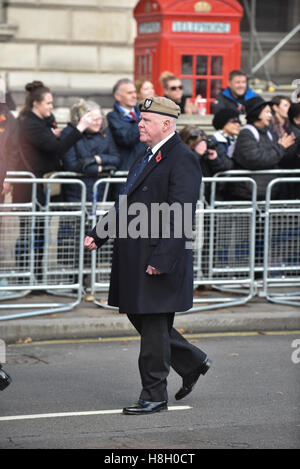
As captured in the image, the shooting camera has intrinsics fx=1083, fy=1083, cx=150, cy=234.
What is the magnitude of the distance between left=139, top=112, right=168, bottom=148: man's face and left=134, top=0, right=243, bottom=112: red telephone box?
8.03 meters

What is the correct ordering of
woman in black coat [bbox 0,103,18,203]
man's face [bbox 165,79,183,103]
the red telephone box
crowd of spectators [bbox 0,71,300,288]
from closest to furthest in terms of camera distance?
woman in black coat [bbox 0,103,18,203] < crowd of spectators [bbox 0,71,300,288] < man's face [bbox 165,79,183,103] < the red telephone box

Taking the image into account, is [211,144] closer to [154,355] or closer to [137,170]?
[137,170]

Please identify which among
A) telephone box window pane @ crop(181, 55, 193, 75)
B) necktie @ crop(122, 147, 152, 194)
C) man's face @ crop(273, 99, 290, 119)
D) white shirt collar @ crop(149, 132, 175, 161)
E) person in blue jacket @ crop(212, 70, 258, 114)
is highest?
telephone box window pane @ crop(181, 55, 193, 75)

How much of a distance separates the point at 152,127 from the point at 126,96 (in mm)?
4277

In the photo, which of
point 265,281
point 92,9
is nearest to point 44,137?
point 265,281

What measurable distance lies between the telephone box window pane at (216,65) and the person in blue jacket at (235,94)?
2.22 metres

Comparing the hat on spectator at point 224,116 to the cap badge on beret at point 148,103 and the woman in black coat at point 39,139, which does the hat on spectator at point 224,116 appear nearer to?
the woman in black coat at point 39,139

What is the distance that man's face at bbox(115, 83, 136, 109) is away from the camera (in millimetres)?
10961

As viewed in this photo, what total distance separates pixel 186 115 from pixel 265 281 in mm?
3669

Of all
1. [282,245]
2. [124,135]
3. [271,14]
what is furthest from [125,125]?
[271,14]

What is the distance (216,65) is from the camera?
15172 millimetres

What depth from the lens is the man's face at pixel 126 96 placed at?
36.0 ft

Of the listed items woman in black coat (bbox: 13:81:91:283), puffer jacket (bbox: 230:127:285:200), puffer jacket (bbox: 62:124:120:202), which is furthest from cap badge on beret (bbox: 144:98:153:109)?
puffer jacket (bbox: 230:127:285:200)

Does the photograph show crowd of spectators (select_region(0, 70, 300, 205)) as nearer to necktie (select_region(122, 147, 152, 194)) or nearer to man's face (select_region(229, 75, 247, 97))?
man's face (select_region(229, 75, 247, 97))
